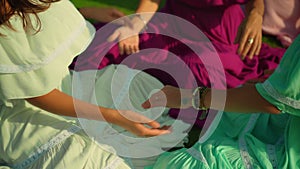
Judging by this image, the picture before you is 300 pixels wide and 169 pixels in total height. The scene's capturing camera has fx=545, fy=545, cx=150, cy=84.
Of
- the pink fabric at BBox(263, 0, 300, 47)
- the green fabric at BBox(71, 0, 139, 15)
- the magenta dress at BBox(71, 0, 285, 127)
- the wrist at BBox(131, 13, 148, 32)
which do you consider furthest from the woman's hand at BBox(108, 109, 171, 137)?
the green fabric at BBox(71, 0, 139, 15)

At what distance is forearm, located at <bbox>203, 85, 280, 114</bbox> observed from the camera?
1.61 m

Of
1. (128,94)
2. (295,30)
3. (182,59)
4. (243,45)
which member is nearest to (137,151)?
(128,94)

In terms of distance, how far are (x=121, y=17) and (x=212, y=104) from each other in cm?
95

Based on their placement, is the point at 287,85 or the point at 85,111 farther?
the point at 85,111

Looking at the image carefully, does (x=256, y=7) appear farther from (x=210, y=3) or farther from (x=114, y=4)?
(x=114, y=4)

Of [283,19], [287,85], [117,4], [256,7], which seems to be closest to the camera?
[287,85]

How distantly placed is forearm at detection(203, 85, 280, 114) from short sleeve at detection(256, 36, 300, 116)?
1.5 inches

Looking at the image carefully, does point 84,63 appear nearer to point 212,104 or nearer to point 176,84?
point 176,84

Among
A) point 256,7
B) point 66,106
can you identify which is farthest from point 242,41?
point 66,106

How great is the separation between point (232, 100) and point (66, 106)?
1.72 feet

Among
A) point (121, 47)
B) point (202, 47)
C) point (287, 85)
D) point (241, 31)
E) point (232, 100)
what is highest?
point (287, 85)

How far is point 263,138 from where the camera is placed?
1.82 meters

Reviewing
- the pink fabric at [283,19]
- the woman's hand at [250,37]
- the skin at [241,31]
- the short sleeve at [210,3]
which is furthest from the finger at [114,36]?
the pink fabric at [283,19]

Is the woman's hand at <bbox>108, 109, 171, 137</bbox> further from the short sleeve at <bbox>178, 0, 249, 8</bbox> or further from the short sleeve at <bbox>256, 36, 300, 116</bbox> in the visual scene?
the short sleeve at <bbox>178, 0, 249, 8</bbox>
